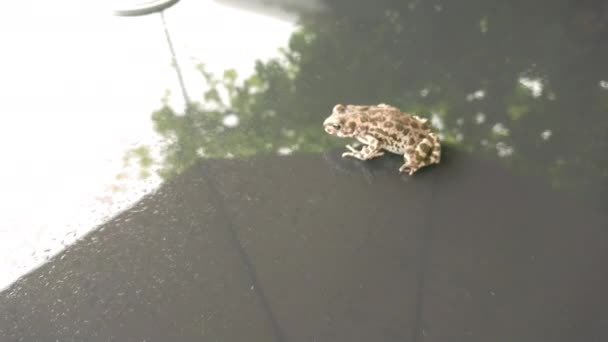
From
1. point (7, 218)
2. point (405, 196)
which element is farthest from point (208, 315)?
point (7, 218)

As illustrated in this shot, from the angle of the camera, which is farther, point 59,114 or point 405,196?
point 59,114

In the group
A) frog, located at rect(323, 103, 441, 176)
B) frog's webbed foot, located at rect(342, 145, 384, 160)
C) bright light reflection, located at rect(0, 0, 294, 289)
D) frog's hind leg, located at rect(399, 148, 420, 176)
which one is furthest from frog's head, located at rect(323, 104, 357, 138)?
bright light reflection, located at rect(0, 0, 294, 289)

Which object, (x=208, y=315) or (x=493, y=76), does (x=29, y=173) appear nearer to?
(x=208, y=315)

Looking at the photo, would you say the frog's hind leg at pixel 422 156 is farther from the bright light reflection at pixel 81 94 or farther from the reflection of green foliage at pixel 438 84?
the bright light reflection at pixel 81 94

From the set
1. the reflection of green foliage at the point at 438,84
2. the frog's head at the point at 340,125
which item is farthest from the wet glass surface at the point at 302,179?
the frog's head at the point at 340,125

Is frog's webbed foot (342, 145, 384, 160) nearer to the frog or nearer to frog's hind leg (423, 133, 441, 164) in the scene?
the frog

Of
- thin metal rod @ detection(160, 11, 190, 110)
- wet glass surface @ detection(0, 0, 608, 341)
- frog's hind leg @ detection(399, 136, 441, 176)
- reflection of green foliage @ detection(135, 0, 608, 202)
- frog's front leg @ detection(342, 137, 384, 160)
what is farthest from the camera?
thin metal rod @ detection(160, 11, 190, 110)
